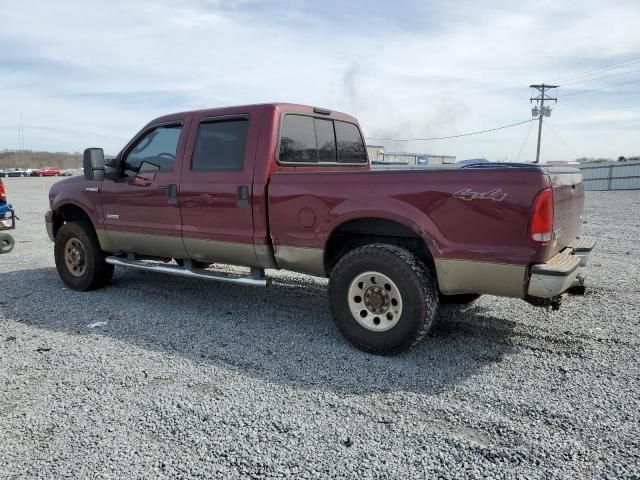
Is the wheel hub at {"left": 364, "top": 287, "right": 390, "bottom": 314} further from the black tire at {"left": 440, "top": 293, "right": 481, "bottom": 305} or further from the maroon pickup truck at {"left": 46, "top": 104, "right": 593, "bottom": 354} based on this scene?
the black tire at {"left": 440, "top": 293, "right": 481, "bottom": 305}

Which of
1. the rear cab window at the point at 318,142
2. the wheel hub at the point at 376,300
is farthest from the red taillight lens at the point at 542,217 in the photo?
the rear cab window at the point at 318,142

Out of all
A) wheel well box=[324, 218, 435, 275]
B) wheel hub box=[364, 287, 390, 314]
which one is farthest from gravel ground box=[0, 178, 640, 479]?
wheel well box=[324, 218, 435, 275]

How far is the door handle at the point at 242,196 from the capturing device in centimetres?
473

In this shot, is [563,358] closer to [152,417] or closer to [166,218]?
[152,417]

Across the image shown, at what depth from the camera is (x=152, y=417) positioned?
314 centimetres

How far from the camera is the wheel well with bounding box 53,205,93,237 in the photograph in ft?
21.4

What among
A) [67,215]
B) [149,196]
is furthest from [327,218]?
[67,215]

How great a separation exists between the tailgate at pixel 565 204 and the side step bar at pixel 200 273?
261 cm

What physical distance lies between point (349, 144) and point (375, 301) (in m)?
2.43

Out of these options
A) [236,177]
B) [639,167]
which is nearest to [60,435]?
[236,177]

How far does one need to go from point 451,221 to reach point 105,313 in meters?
3.76

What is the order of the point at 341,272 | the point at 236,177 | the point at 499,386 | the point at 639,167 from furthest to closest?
the point at 639,167 < the point at 236,177 < the point at 341,272 < the point at 499,386

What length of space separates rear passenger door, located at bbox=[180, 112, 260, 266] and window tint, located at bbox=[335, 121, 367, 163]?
126cm

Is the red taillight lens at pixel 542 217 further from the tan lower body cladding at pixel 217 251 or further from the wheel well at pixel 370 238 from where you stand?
the tan lower body cladding at pixel 217 251
